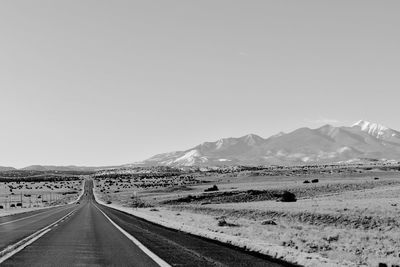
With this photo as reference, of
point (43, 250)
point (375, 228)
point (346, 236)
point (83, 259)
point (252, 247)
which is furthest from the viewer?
point (375, 228)

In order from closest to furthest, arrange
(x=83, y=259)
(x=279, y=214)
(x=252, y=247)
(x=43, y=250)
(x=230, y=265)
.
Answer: (x=230, y=265) → (x=83, y=259) → (x=43, y=250) → (x=252, y=247) → (x=279, y=214)

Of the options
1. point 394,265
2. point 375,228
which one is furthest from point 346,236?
point 394,265

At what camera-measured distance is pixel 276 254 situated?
582 inches

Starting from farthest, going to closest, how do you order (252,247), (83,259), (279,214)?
(279,214)
(252,247)
(83,259)

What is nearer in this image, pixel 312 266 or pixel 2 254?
pixel 312 266

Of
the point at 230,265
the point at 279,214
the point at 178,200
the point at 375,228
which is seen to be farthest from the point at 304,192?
the point at 230,265

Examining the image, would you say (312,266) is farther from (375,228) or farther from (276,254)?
(375,228)

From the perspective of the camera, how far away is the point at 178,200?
76.4 meters

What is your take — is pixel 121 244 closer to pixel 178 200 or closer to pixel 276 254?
pixel 276 254

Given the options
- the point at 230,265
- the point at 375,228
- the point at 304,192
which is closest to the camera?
the point at 230,265

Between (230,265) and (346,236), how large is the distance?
18.0 meters

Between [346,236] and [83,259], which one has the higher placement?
[83,259]

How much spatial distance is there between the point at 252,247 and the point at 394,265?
4.37m

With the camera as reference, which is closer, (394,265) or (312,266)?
(312,266)
